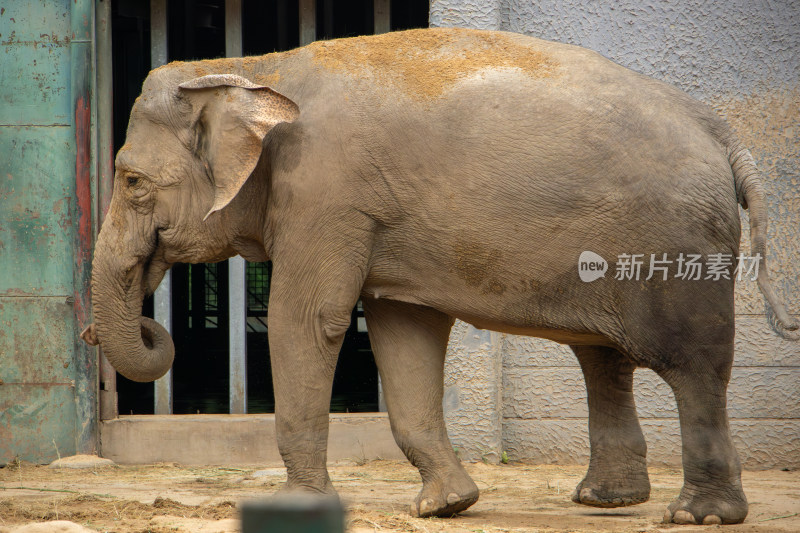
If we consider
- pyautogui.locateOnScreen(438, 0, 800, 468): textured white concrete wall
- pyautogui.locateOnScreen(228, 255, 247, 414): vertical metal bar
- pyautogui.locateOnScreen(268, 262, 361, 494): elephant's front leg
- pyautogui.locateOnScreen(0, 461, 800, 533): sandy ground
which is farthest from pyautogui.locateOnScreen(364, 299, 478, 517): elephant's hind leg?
pyautogui.locateOnScreen(228, 255, 247, 414): vertical metal bar

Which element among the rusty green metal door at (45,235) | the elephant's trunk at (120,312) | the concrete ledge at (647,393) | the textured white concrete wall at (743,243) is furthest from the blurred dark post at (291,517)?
the rusty green metal door at (45,235)

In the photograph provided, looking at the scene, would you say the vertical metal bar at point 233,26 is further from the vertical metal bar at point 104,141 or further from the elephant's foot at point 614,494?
the elephant's foot at point 614,494

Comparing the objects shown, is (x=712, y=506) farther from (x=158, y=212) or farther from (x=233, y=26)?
(x=233, y=26)

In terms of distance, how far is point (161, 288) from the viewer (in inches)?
255

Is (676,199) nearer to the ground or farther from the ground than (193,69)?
nearer to the ground

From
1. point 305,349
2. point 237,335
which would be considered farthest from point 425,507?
point 237,335

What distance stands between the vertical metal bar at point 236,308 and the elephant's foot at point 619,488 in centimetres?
272

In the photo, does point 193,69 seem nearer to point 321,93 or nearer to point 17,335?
point 321,93

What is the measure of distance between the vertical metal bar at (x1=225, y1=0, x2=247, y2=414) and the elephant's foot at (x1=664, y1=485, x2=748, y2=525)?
335cm

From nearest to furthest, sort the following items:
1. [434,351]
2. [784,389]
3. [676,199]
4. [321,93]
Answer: [676,199], [321,93], [434,351], [784,389]

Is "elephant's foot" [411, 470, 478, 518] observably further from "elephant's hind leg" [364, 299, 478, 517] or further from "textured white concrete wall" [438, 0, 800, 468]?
"textured white concrete wall" [438, 0, 800, 468]

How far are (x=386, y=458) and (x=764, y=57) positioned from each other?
338 cm

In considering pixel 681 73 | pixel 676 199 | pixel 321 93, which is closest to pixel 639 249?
pixel 676 199

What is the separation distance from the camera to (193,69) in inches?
171
